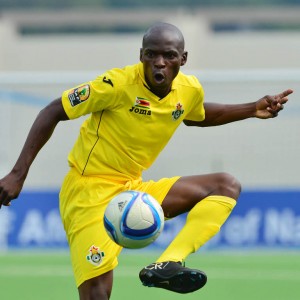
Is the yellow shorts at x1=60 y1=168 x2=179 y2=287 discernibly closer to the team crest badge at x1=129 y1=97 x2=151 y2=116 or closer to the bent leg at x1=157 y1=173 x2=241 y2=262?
the bent leg at x1=157 y1=173 x2=241 y2=262

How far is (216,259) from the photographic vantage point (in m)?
13.9

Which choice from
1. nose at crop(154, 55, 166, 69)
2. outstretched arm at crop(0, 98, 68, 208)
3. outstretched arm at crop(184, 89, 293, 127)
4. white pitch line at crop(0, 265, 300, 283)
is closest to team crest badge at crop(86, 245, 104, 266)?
outstretched arm at crop(0, 98, 68, 208)

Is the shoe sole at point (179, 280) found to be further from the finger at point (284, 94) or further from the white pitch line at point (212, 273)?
the white pitch line at point (212, 273)

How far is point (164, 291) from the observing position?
11.3m

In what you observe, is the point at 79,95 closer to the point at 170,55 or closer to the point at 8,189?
the point at 170,55

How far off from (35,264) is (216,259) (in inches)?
82.5

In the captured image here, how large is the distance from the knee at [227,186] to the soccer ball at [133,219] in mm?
585

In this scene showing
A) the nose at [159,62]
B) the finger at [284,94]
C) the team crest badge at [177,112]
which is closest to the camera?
the nose at [159,62]

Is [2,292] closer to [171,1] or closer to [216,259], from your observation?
[216,259]

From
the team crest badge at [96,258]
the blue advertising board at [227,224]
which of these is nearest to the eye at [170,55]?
the team crest badge at [96,258]

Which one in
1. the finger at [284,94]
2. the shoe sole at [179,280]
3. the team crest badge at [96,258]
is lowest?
the shoe sole at [179,280]

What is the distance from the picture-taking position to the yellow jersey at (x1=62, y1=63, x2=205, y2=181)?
8031 mm

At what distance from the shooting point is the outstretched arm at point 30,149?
769 cm

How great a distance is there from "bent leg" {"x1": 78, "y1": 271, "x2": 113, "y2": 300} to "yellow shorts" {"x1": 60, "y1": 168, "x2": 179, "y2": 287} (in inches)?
1.5
